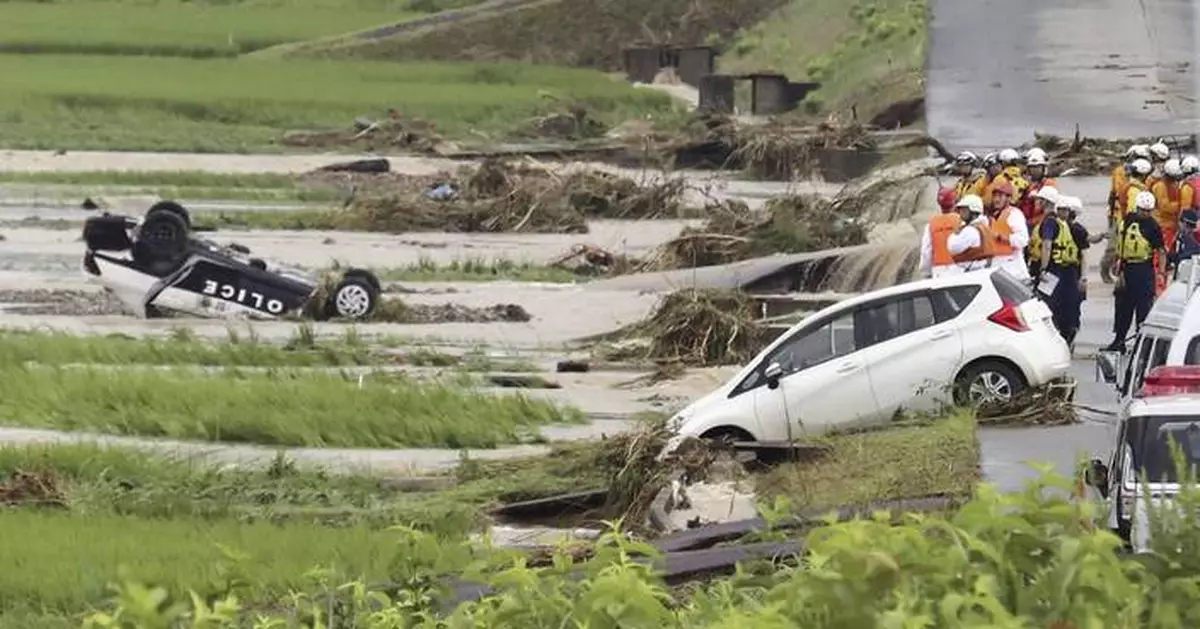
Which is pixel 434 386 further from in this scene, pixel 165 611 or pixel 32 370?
pixel 165 611

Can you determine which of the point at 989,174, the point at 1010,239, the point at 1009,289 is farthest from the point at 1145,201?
the point at 1009,289

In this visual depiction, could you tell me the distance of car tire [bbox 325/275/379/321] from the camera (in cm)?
3047

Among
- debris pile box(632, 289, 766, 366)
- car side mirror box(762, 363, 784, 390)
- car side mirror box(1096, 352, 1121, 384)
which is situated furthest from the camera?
debris pile box(632, 289, 766, 366)

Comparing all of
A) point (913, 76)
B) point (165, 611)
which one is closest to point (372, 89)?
point (913, 76)

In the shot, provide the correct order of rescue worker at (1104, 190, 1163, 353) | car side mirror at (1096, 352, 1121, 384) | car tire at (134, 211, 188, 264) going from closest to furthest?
car side mirror at (1096, 352, 1121, 384), rescue worker at (1104, 190, 1163, 353), car tire at (134, 211, 188, 264)

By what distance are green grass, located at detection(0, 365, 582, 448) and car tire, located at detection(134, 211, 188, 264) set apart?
6817 mm

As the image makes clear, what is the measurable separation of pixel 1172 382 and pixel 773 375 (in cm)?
537

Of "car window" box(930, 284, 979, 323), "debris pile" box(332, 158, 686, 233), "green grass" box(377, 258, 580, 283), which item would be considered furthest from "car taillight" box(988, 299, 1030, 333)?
"debris pile" box(332, 158, 686, 233)

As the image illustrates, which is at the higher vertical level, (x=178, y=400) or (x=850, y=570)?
(x=850, y=570)

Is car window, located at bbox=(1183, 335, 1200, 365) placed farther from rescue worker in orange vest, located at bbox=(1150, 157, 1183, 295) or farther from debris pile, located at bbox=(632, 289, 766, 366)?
debris pile, located at bbox=(632, 289, 766, 366)

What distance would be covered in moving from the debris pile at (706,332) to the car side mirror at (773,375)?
23.2 ft

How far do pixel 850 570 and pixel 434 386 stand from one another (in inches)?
686

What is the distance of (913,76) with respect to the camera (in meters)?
54.5

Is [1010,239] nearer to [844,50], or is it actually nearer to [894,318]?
[894,318]
